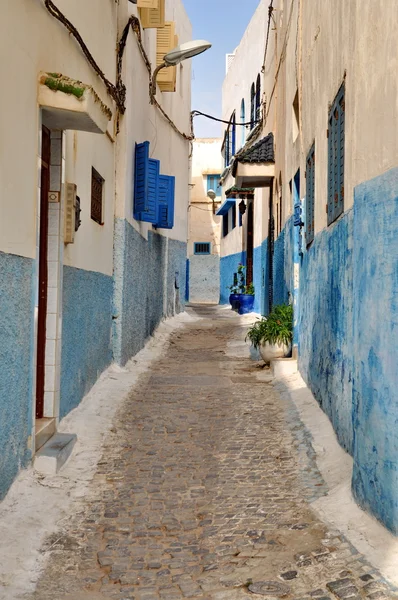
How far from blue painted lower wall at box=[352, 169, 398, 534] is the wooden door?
2744 mm

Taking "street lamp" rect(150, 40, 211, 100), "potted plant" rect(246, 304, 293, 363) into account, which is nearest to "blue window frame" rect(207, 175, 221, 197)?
"street lamp" rect(150, 40, 211, 100)

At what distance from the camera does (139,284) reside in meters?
11.1

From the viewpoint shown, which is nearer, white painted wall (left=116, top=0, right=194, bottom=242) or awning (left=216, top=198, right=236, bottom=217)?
white painted wall (left=116, top=0, right=194, bottom=242)

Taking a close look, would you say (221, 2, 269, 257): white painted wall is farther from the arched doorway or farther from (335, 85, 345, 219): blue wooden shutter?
(335, 85, 345, 219): blue wooden shutter

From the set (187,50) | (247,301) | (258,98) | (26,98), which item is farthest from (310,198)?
(258,98)

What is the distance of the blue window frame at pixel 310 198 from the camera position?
316 inches

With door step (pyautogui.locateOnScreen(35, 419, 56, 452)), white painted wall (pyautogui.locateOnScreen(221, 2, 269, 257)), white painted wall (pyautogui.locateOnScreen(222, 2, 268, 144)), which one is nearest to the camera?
door step (pyautogui.locateOnScreen(35, 419, 56, 452))

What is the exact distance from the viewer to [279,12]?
43.9 ft

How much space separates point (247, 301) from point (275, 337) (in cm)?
962

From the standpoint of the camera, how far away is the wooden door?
5.90 m

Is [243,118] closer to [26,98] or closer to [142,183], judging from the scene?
[142,183]

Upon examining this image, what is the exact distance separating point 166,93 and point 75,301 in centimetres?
870

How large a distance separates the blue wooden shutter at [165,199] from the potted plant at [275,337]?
3.34m

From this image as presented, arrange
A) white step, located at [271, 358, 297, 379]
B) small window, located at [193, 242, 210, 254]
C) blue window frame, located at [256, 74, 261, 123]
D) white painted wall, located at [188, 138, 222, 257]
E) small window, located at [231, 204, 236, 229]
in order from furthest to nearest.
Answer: small window, located at [193, 242, 210, 254] → white painted wall, located at [188, 138, 222, 257] → small window, located at [231, 204, 236, 229] → blue window frame, located at [256, 74, 261, 123] → white step, located at [271, 358, 297, 379]
